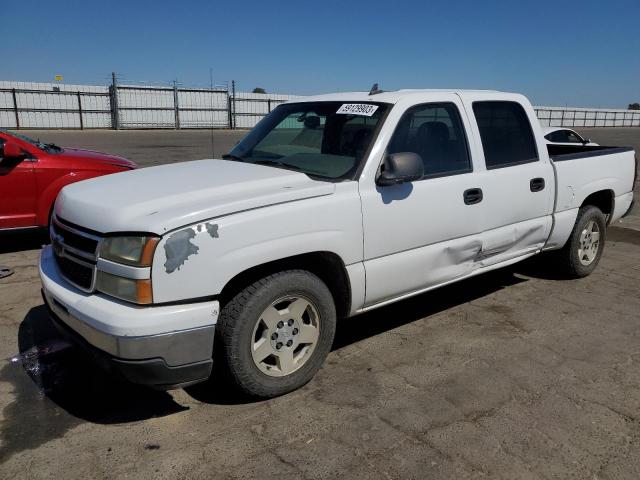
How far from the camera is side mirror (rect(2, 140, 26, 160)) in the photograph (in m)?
5.96

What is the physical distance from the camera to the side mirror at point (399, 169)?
3396 millimetres

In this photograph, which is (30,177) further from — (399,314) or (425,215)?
(425,215)

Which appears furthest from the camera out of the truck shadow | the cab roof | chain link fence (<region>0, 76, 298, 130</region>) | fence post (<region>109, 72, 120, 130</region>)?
fence post (<region>109, 72, 120, 130</region>)

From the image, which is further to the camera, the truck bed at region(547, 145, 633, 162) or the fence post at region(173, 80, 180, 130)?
the fence post at region(173, 80, 180, 130)

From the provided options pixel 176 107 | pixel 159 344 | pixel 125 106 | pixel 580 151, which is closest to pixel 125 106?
pixel 125 106

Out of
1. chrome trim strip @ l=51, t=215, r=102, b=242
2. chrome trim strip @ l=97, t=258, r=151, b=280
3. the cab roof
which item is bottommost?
chrome trim strip @ l=97, t=258, r=151, b=280

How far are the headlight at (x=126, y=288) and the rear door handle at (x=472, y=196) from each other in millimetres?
2400

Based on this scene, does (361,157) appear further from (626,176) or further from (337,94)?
(626,176)

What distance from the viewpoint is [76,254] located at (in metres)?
3.00

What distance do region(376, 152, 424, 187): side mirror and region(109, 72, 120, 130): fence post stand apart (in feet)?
112

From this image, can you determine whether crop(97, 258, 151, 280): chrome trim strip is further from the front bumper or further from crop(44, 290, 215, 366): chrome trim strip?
crop(44, 290, 215, 366): chrome trim strip

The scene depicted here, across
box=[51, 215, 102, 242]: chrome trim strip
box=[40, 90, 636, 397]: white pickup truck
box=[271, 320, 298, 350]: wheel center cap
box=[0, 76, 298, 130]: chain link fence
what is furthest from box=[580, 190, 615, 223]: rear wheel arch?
box=[0, 76, 298, 130]: chain link fence

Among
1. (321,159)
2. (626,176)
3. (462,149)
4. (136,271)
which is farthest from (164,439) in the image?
(626,176)

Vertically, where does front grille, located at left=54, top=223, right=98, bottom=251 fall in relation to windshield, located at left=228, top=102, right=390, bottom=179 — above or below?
below
